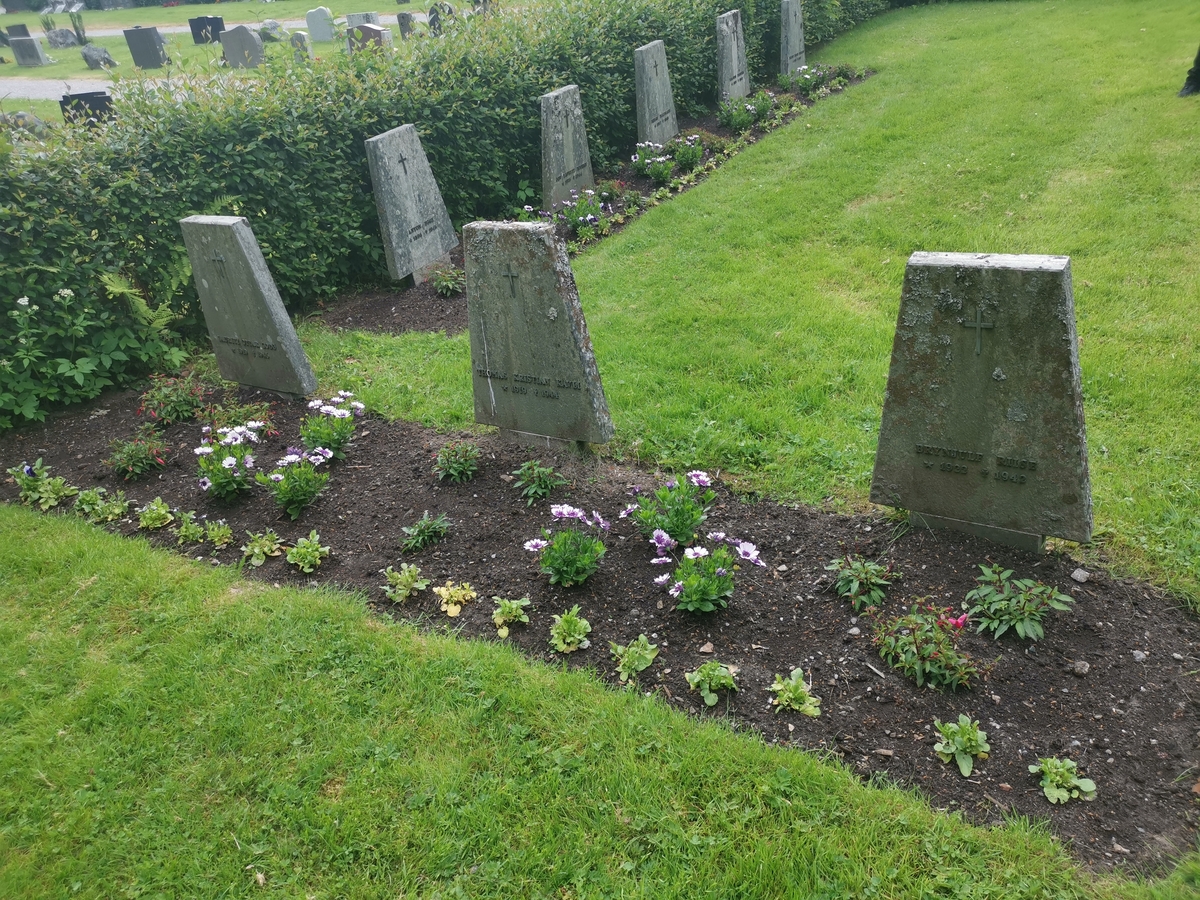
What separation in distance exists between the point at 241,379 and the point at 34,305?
1582 mm

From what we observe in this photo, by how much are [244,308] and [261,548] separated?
7.94 feet

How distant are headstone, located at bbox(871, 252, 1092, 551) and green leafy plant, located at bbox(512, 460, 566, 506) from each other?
6.15 feet

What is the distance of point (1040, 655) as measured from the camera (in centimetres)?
340

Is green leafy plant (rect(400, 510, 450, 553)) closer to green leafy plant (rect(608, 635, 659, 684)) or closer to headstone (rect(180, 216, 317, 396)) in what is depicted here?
green leafy plant (rect(608, 635, 659, 684))

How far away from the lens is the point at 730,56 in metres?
12.9

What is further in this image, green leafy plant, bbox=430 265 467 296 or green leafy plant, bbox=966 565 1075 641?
green leafy plant, bbox=430 265 467 296

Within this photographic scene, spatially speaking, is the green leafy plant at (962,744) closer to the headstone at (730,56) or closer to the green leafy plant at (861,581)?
the green leafy plant at (861,581)

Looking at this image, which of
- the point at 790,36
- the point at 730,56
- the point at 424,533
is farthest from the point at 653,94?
the point at 424,533

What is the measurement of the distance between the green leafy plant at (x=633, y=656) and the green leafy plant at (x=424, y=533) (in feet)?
4.46

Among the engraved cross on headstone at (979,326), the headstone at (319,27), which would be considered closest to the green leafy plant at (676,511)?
the engraved cross on headstone at (979,326)

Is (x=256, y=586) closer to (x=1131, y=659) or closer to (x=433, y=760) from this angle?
(x=433, y=760)

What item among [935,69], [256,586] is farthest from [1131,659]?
[935,69]

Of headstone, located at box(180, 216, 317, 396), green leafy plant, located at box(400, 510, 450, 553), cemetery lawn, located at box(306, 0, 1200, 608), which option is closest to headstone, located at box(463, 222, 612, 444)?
cemetery lawn, located at box(306, 0, 1200, 608)

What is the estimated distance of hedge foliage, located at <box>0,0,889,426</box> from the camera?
646cm
